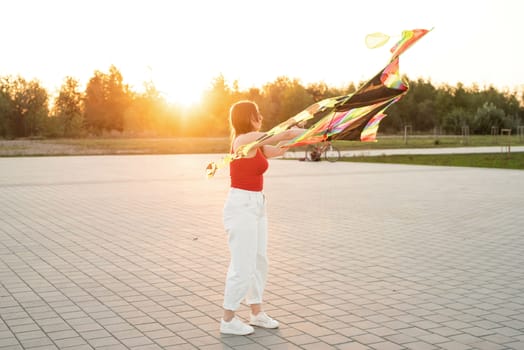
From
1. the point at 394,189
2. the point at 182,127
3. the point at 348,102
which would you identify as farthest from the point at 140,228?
the point at 182,127

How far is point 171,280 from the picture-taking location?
22.5ft

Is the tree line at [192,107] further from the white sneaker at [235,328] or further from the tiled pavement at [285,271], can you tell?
the white sneaker at [235,328]

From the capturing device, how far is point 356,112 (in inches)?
184

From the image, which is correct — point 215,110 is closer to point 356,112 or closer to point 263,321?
point 263,321

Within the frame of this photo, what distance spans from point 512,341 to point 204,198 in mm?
9958

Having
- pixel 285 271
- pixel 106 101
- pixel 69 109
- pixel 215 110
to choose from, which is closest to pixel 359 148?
pixel 285 271

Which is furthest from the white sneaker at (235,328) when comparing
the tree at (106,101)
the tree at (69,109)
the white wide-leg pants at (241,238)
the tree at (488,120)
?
the tree at (106,101)

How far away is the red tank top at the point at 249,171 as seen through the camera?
16.6ft

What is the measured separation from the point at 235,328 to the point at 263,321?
0.93 feet

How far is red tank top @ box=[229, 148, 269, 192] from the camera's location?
5.06 m

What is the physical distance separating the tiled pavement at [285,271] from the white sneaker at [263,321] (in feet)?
0.23

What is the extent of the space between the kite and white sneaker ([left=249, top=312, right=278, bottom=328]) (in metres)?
1.31

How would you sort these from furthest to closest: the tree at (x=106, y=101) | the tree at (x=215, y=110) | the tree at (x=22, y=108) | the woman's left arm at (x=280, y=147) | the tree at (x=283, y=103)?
the tree at (x=106, y=101)
the tree at (x=215, y=110)
the tree at (x=283, y=103)
the tree at (x=22, y=108)
the woman's left arm at (x=280, y=147)

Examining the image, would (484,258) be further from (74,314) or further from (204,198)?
(204,198)
